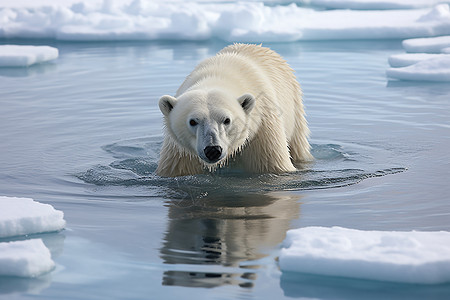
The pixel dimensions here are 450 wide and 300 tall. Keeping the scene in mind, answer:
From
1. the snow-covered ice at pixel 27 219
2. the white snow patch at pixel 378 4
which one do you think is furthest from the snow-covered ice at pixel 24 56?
the white snow patch at pixel 378 4

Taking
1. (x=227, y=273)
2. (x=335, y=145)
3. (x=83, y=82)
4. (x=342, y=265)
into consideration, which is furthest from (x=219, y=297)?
(x=83, y=82)

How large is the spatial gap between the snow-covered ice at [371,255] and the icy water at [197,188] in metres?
0.05

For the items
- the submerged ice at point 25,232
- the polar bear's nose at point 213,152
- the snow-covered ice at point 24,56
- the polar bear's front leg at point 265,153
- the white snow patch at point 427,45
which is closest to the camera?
the submerged ice at point 25,232

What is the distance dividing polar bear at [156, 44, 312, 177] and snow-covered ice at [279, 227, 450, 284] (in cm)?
99

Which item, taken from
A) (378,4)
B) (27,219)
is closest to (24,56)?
(27,219)

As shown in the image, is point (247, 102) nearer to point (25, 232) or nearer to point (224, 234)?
point (224, 234)

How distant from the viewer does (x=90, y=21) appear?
12859mm

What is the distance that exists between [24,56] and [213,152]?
6357 mm

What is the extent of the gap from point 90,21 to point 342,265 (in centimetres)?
1063

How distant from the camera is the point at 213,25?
1224 cm

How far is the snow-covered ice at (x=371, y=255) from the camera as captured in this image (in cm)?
292

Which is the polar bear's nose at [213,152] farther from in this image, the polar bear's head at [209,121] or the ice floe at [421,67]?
the ice floe at [421,67]

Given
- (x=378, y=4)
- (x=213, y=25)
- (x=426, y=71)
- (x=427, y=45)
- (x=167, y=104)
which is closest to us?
(x=167, y=104)

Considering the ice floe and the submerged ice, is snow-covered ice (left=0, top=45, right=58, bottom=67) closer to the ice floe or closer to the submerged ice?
the ice floe
